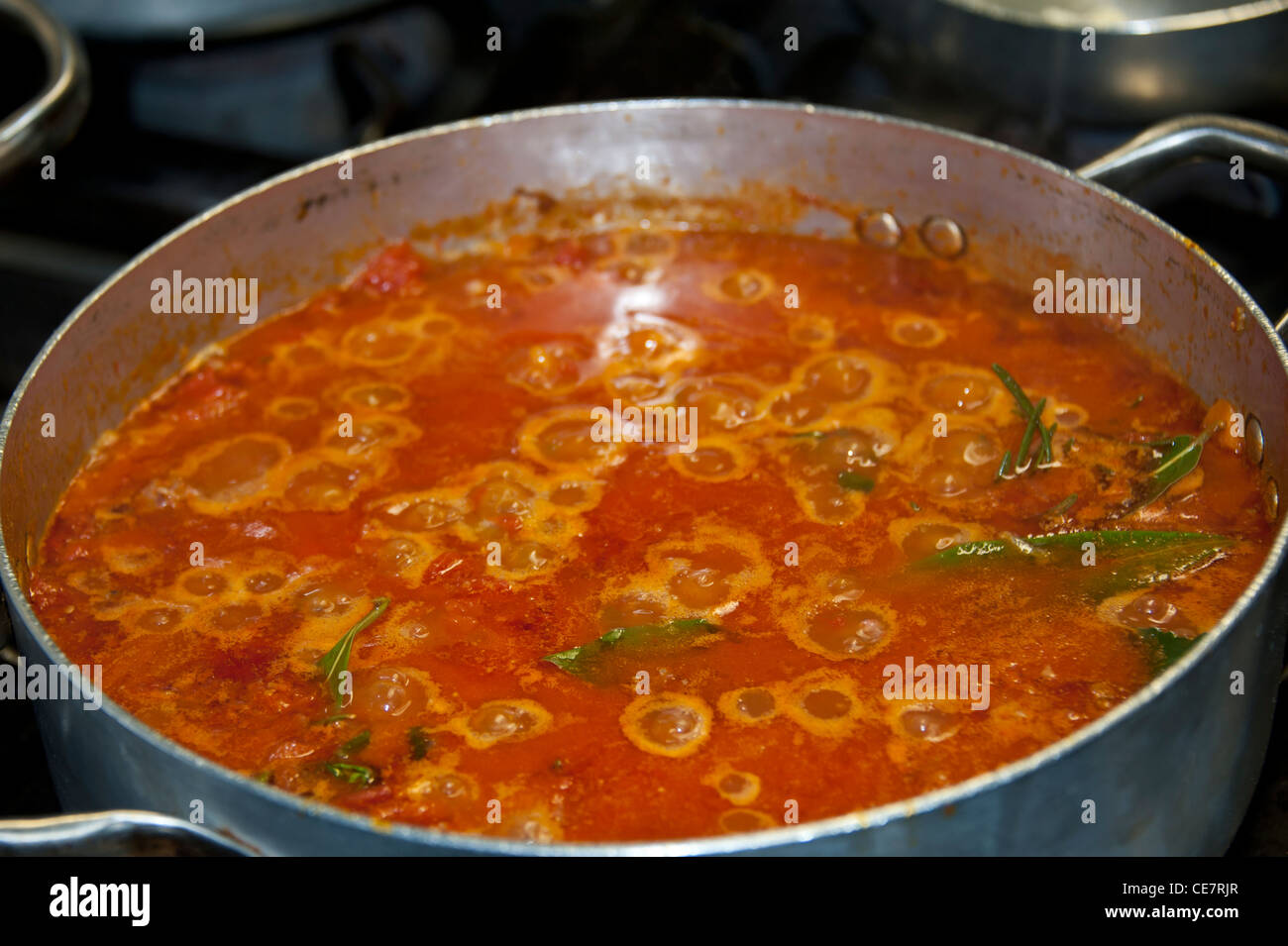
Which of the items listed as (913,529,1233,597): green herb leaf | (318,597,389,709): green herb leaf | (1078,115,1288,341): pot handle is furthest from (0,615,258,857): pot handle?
(1078,115,1288,341): pot handle

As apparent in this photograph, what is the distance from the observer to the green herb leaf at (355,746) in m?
1.50

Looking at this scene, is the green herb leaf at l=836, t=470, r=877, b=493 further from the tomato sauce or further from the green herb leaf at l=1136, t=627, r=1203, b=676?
the green herb leaf at l=1136, t=627, r=1203, b=676

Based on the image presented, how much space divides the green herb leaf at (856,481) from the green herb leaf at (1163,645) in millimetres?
410

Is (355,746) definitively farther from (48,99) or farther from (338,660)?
(48,99)

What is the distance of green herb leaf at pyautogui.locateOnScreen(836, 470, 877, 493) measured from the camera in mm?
1841

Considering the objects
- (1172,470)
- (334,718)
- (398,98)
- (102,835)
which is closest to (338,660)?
(334,718)

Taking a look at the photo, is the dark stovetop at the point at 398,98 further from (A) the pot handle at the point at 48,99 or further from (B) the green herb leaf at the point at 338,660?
(B) the green herb leaf at the point at 338,660

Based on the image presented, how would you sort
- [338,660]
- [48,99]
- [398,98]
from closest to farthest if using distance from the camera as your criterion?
[338,660]
[48,99]
[398,98]

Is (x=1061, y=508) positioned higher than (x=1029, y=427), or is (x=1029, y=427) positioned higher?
(x=1029, y=427)

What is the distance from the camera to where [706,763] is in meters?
1.45

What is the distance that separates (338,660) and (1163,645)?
36.8 inches

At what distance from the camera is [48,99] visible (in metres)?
2.10
